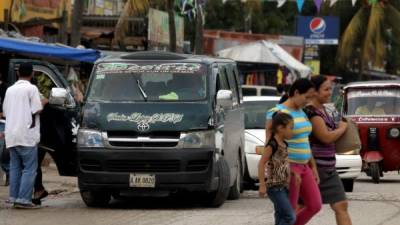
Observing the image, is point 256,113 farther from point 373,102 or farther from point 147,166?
point 147,166

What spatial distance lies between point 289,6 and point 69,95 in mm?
48291

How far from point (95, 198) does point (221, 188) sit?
1762mm

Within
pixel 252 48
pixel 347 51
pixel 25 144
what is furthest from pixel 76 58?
pixel 347 51

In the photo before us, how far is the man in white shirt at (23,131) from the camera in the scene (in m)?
12.6

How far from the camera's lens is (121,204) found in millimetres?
13938

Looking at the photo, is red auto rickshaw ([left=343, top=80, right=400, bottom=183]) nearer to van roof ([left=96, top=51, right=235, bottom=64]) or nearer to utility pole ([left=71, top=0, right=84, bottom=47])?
van roof ([left=96, top=51, right=235, bottom=64])

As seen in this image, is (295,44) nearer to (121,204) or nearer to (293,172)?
(121,204)

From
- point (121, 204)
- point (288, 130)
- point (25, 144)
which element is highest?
point (288, 130)

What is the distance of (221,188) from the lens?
520 inches

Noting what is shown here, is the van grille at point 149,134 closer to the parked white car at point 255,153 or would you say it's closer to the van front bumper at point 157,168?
the van front bumper at point 157,168

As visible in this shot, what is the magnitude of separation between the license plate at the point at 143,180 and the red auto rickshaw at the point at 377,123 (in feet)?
25.8

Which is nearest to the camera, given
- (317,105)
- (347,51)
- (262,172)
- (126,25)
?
(262,172)

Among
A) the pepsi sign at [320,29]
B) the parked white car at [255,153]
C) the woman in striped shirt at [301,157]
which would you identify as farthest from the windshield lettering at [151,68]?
the pepsi sign at [320,29]

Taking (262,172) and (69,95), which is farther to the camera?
(69,95)
